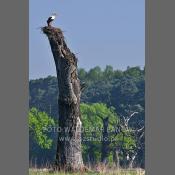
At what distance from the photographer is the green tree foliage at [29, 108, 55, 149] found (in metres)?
84.8

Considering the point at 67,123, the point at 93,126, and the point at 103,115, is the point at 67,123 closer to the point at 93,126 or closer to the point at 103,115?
the point at 93,126

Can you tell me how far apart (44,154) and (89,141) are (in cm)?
84

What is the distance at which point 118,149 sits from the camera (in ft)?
278

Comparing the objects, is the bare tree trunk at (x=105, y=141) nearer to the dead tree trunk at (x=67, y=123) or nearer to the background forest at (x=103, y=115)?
the background forest at (x=103, y=115)

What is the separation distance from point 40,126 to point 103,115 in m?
1.05

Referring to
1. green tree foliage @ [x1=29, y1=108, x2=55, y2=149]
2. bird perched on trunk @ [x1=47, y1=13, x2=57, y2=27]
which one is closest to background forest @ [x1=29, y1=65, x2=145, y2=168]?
green tree foliage @ [x1=29, y1=108, x2=55, y2=149]

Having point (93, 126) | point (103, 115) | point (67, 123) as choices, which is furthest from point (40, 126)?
point (103, 115)

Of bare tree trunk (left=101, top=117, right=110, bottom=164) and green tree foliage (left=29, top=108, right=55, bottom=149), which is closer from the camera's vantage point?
bare tree trunk (left=101, top=117, right=110, bottom=164)

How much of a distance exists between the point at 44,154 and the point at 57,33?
6.48ft

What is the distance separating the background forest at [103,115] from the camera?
84.6 m

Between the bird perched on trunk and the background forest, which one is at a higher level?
the bird perched on trunk

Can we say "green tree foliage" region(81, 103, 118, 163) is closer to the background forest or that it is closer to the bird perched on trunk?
the background forest

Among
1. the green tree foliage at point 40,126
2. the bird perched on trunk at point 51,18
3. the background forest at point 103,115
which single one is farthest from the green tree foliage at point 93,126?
the bird perched on trunk at point 51,18

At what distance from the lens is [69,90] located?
84.8 m
